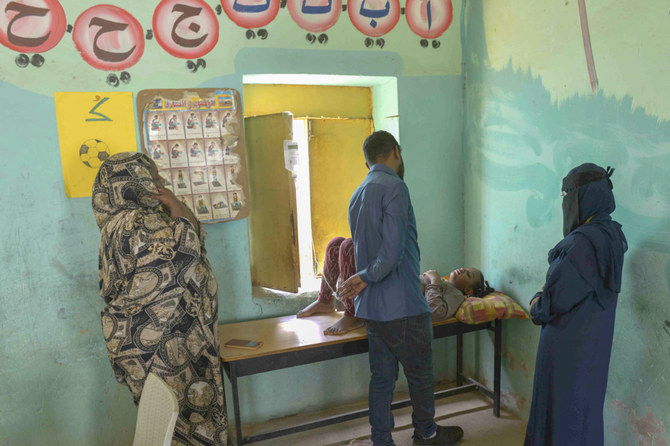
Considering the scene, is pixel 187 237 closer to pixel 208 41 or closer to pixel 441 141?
pixel 208 41

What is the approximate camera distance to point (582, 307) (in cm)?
205

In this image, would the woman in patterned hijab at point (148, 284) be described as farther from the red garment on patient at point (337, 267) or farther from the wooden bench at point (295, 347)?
the red garment on patient at point (337, 267)

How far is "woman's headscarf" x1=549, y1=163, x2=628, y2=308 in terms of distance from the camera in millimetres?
1993

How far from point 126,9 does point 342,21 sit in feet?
4.32

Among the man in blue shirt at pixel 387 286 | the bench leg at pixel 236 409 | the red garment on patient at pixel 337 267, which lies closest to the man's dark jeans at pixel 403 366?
the man in blue shirt at pixel 387 286

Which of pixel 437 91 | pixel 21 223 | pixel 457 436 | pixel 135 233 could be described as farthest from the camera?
pixel 437 91

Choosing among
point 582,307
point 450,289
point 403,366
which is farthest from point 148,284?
point 582,307

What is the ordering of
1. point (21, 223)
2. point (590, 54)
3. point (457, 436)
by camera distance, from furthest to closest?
point (457, 436), point (21, 223), point (590, 54)

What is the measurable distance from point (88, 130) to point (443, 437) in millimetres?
2724

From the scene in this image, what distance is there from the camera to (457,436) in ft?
9.05

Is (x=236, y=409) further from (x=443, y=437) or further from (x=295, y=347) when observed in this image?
(x=443, y=437)

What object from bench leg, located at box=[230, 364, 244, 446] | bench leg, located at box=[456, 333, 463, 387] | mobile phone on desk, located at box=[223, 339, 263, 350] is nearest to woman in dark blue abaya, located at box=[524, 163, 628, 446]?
bench leg, located at box=[456, 333, 463, 387]

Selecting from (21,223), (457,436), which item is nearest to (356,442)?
(457,436)

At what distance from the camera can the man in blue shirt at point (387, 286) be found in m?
2.31
